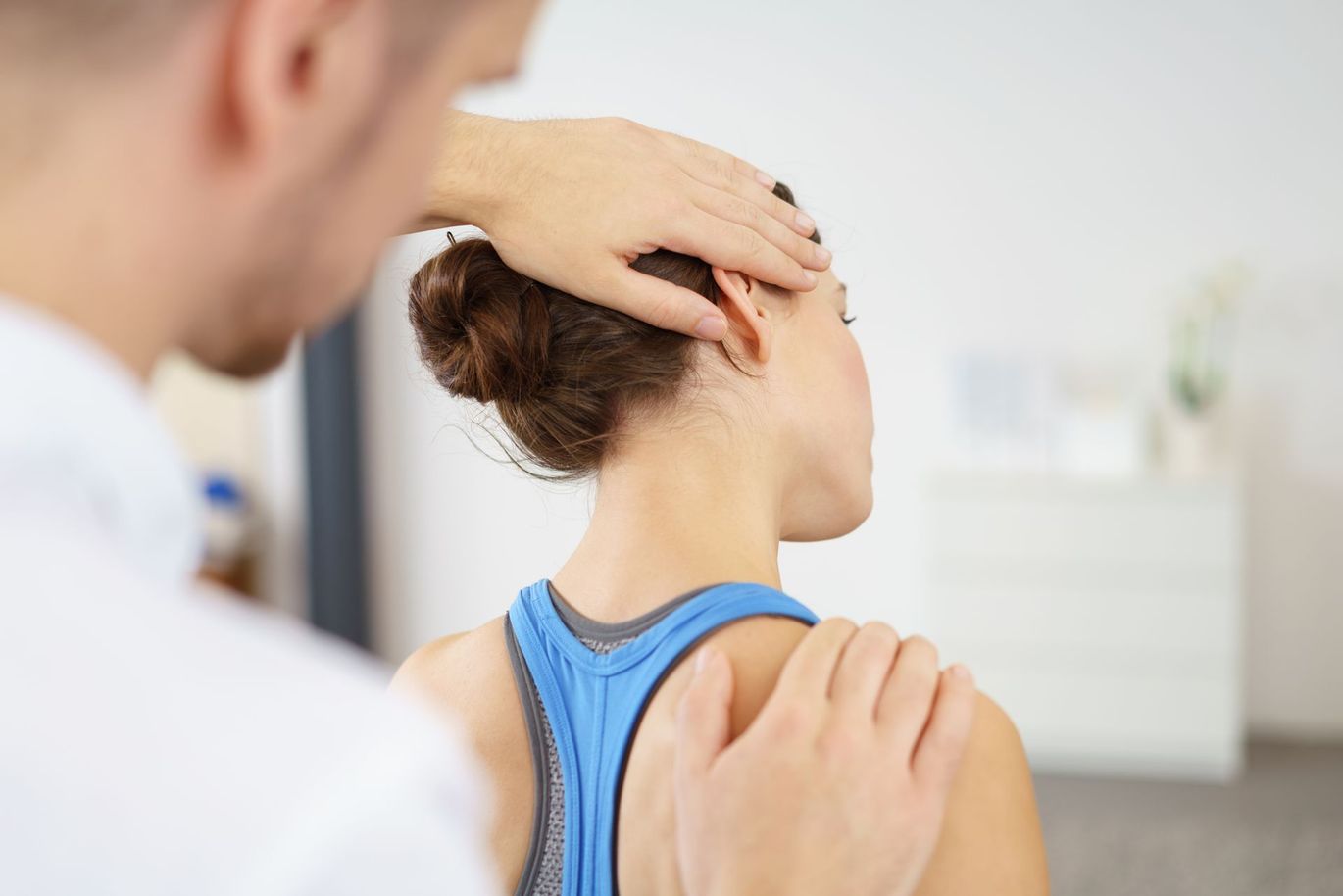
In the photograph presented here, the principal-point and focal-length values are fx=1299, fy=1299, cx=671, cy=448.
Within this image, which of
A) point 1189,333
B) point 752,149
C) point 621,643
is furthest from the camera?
point 752,149

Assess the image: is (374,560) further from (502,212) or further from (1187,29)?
(502,212)

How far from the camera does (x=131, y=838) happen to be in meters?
0.36

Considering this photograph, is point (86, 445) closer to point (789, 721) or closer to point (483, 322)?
point (789, 721)

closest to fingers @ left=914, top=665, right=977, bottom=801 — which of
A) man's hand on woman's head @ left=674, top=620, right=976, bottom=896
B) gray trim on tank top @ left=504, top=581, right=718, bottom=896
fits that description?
man's hand on woman's head @ left=674, top=620, right=976, bottom=896

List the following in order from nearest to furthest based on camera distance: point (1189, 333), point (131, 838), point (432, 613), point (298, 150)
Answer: point (131, 838) < point (298, 150) < point (1189, 333) < point (432, 613)

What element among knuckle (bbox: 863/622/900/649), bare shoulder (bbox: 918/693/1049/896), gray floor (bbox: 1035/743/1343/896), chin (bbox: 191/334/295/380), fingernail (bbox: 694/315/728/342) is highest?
fingernail (bbox: 694/315/728/342)

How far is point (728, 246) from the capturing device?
104cm

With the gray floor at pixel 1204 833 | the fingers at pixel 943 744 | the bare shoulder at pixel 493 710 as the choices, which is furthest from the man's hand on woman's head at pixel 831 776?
the gray floor at pixel 1204 833

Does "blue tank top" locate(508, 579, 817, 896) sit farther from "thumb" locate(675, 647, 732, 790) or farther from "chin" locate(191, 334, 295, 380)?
"chin" locate(191, 334, 295, 380)

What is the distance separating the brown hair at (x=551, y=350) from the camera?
1.07 m

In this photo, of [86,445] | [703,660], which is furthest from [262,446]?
[86,445]

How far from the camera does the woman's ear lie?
1068mm

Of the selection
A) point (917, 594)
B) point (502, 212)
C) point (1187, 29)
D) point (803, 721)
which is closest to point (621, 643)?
point (803, 721)

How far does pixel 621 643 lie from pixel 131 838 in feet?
2.07
